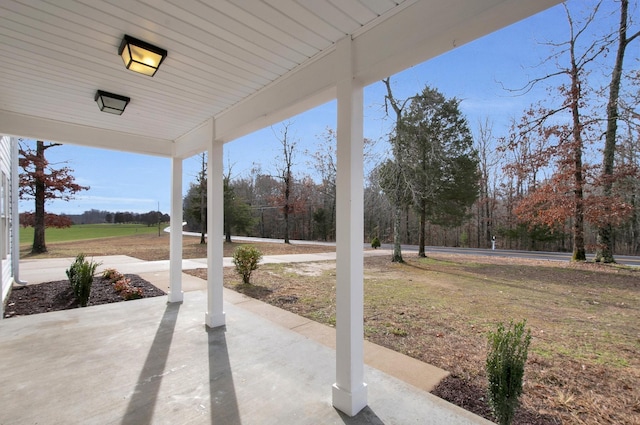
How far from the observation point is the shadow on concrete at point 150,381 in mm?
1930

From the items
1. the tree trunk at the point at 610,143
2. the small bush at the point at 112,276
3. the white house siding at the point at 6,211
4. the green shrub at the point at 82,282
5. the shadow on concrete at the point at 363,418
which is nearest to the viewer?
the shadow on concrete at the point at 363,418

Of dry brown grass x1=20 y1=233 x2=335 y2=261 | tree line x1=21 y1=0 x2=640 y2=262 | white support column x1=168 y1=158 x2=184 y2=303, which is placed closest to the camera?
white support column x1=168 y1=158 x2=184 y2=303

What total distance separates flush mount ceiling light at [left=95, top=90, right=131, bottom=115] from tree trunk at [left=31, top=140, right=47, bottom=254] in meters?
11.8

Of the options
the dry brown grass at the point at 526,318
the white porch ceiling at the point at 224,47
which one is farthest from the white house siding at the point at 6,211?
the dry brown grass at the point at 526,318

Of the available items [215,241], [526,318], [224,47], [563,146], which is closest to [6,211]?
[215,241]

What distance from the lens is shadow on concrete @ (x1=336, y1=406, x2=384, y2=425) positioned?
1.85 metres

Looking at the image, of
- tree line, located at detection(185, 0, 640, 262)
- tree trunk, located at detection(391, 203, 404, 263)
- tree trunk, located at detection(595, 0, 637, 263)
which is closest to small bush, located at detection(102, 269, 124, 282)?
tree trunk, located at detection(391, 203, 404, 263)

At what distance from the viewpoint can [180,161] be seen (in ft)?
15.4

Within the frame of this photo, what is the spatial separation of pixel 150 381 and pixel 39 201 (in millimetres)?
13422

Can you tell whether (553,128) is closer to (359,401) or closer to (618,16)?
(618,16)

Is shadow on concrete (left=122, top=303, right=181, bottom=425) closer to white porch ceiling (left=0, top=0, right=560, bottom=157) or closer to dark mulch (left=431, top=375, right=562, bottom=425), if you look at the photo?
dark mulch (left=431, top=375, right=562, bottom=425)

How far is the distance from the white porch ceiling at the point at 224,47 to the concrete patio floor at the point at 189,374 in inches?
90.4

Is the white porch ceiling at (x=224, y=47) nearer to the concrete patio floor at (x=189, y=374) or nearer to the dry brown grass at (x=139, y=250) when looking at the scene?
the concrete patio floor at (x=189, y=374)

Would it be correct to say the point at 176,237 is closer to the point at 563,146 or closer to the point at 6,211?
the point at 6,211
